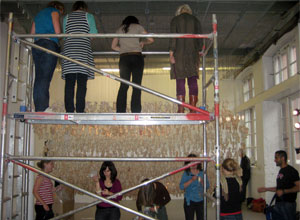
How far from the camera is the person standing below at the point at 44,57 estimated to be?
3.29 meters

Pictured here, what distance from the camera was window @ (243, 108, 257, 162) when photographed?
916 centimetres

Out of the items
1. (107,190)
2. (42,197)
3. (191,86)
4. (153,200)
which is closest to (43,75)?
(107,190)

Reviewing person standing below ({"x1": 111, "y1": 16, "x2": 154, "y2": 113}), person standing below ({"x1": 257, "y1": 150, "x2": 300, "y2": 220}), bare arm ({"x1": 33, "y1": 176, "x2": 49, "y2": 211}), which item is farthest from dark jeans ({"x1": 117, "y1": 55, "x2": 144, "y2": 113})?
person standing below ({"x1": 257, "y1": 150, "x2": 300, "y2": 220})

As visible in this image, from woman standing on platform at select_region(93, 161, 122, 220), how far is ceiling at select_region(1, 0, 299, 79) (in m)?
3.42

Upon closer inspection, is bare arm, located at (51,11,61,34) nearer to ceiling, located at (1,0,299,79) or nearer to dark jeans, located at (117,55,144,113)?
dark jeans, located at (117,55,144,113)

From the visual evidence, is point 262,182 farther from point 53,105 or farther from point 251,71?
point 53,105

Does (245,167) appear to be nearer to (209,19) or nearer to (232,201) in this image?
(209,19)

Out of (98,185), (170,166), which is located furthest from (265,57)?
(98,185)

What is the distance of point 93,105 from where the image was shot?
776cm

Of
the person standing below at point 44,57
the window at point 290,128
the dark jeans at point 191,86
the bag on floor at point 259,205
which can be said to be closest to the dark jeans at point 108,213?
the person standing below at point 44,57

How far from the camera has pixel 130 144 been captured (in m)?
8.24

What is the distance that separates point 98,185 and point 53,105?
461 centimetres

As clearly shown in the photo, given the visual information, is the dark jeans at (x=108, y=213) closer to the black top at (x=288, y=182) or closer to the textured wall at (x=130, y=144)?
the black top at (x=288, y=182)

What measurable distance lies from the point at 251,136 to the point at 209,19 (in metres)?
4.08
